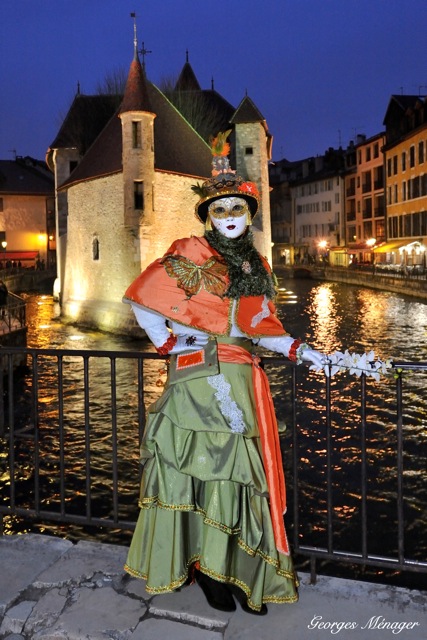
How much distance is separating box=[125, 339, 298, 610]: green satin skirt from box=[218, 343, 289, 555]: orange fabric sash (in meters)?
0.04

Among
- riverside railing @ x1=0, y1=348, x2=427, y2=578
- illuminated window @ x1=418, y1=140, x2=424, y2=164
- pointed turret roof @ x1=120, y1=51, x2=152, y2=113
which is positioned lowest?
riverside railing @ x1=0, y1=348, x2=427, y2=578

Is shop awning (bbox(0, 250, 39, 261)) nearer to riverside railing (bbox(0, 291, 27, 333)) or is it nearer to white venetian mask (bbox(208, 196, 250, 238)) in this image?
riverside railing (bbox(0, 291, 27, 333))

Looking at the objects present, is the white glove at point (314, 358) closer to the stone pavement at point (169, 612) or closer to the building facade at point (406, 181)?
the stone pavement at point (169, 612)

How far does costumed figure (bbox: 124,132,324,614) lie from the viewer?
321 centimetres

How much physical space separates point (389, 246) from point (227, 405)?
49362 mm

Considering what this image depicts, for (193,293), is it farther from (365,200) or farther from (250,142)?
(365,200)

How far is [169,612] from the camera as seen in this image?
10.6ft

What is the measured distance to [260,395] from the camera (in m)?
3.31

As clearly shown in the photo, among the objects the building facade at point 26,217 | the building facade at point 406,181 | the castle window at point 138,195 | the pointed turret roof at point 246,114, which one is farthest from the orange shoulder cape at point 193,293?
the building facade at point 26,217

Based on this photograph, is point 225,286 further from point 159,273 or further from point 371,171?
point 371,171

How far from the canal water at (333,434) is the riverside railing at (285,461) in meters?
0.02

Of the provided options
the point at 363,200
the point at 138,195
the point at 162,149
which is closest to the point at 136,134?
the point at 162,149

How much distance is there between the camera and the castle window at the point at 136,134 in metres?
26.6

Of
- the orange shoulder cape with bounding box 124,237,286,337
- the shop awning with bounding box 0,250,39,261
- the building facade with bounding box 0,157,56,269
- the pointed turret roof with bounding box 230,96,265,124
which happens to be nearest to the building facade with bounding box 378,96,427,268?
the pointed turret roof with bounding box 230,96,265,124
